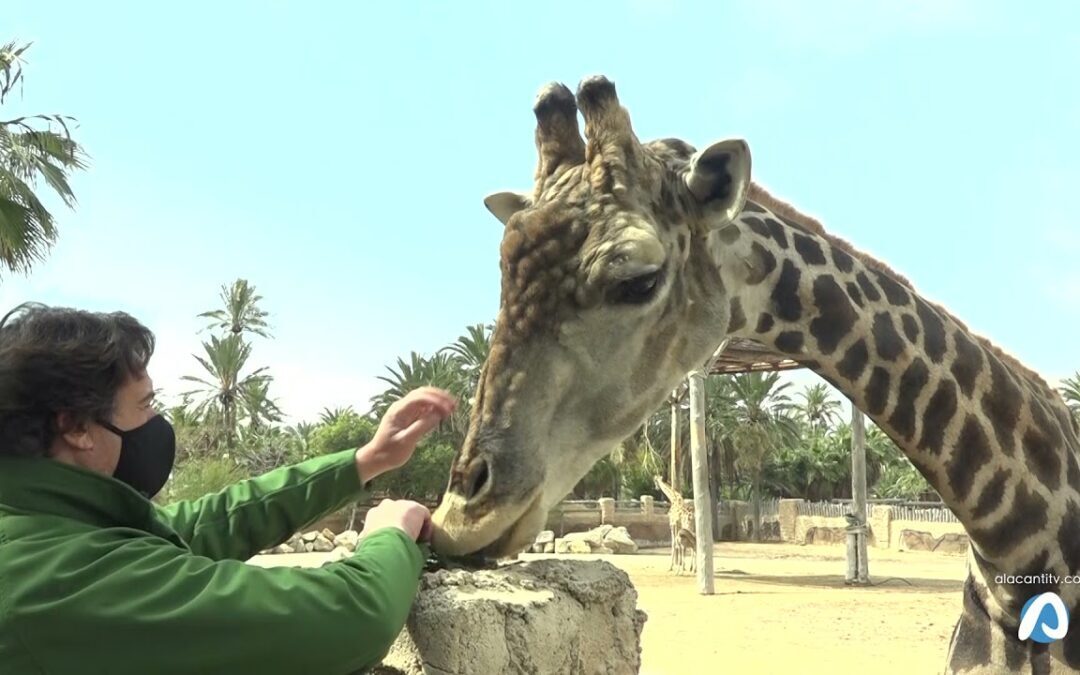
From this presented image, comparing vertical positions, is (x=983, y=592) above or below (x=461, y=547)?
below

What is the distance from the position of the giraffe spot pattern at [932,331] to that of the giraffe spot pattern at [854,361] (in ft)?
0.91

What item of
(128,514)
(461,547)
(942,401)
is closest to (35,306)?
(128,514)

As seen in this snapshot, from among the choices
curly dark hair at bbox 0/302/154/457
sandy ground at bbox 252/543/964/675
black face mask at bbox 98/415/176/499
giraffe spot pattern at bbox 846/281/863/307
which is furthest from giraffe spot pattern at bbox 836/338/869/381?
sandy ground at bbox 252/543/964/675

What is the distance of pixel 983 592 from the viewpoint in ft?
11.1

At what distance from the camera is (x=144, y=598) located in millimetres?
1441

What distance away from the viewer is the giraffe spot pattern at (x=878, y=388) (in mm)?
3193

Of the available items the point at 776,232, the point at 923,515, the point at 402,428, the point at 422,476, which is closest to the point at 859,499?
the point at 422,476

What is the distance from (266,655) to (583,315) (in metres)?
1.31

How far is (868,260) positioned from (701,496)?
14.7 meters

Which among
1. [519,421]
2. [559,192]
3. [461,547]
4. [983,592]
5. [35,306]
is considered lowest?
[983,592]

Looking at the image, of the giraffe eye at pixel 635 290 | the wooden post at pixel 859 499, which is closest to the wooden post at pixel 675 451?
the wooden post at pixel 859 499

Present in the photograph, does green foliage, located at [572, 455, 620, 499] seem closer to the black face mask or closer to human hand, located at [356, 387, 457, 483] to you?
human hand, located at [356, 387, 457, 483]

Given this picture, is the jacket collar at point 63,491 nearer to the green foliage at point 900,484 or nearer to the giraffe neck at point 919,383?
the giraffe neck at point 919,383

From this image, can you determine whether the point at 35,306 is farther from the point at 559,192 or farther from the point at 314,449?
the point at 314,449
